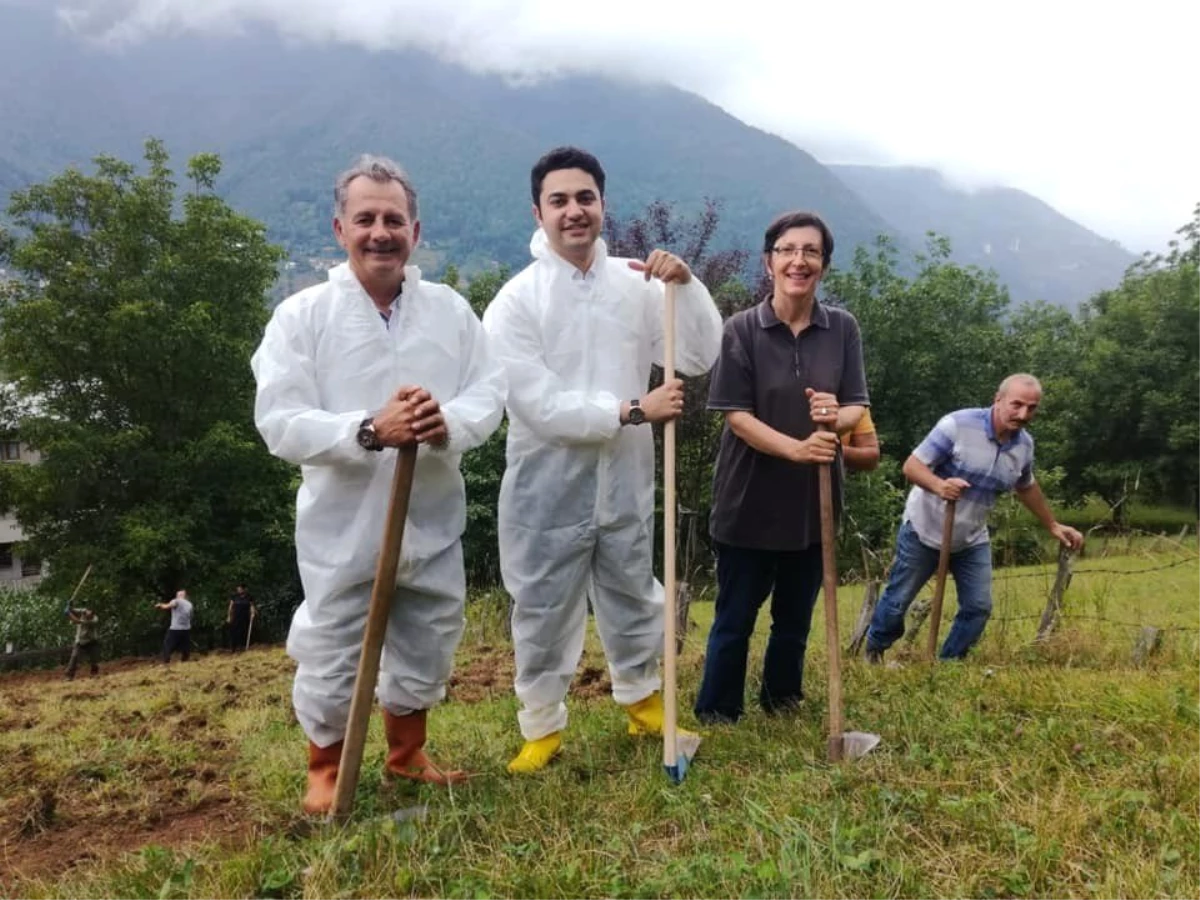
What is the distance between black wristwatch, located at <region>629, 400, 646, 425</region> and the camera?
3363 mm

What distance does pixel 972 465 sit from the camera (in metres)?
5.20

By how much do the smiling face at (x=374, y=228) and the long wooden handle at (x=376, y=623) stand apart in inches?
28.0

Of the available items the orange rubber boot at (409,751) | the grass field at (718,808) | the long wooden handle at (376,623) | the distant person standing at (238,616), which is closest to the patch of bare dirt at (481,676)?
the grass field at (718,808)

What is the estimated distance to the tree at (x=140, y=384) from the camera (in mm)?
20984

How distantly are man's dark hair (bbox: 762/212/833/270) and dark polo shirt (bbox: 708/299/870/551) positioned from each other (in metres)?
0.25

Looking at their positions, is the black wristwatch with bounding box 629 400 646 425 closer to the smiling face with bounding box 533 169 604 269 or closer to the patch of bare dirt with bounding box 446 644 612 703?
the smiling face with bounding box 533 169 604 269

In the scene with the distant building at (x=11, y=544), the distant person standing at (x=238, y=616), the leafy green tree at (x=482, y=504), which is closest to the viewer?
the distant person standing at (x=238, y=616)

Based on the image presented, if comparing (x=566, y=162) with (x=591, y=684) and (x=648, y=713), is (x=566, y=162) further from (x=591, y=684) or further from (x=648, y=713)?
(x=591, y=684)

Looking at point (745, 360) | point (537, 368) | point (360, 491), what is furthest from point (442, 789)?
point (745, 360)

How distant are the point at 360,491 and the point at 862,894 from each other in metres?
2.02

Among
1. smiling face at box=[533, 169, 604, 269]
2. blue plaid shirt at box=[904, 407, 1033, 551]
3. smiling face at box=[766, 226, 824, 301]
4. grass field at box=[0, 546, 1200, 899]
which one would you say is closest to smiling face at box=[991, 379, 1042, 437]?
blue plaid shirt at box=[904, 407, 1033, 551]

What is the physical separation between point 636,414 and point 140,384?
22.6 meters

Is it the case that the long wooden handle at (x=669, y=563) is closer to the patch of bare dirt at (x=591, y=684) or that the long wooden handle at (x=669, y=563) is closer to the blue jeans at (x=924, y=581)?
the patch of bare dirt at (x=591, y=684)

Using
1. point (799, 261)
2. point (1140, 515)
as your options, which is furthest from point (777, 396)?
point (1140, 515)
